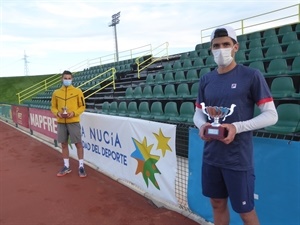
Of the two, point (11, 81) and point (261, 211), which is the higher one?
point (11, 81)

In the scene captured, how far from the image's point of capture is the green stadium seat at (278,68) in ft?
19.5

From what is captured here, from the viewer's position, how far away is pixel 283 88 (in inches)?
201

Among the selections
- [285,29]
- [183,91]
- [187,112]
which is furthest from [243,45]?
[187,112]

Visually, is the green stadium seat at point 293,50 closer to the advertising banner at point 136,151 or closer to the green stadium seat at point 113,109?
the advertising banner at point 136,151

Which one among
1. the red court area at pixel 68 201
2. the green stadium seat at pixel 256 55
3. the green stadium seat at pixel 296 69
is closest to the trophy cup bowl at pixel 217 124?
the red court area at pixel 68 201

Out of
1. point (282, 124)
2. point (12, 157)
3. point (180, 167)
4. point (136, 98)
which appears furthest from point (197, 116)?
point (136, 98)

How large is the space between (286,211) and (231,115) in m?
1.03

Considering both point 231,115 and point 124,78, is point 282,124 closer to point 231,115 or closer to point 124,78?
point 231,115

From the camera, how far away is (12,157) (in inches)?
281

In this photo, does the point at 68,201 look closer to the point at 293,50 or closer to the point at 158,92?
the point at 158,92

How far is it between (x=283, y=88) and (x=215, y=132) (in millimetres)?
3713

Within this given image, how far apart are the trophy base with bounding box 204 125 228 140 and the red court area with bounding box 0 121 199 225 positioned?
1785mm

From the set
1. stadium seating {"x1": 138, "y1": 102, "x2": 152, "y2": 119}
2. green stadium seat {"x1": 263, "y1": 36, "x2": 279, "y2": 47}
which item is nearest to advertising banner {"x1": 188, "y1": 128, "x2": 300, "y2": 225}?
stadium seating {"x1": 138, "y1": 102, "x2": 152, "y2": 119}

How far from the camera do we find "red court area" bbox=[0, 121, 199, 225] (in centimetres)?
356
